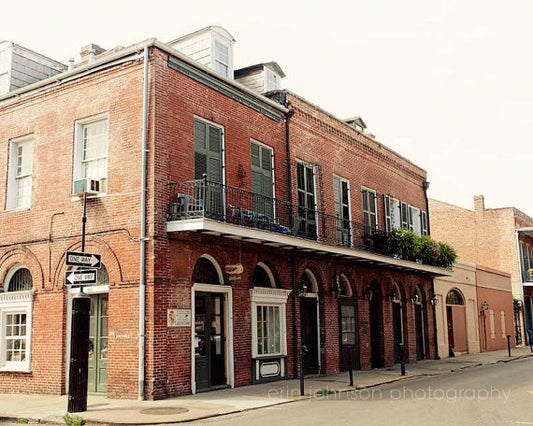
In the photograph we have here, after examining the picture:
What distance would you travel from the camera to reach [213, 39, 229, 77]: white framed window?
1698 centimetres

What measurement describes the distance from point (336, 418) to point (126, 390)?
478 centimetres

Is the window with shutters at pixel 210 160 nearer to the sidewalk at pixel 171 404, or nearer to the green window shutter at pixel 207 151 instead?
the green window shutter at pixel 207 151

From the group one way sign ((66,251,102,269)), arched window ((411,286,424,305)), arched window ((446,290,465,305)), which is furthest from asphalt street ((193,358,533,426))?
arched window ((446,290,465,305))

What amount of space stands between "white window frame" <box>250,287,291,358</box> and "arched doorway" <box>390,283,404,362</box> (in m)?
7.33

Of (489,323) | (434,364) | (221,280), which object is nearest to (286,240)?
(221,280)

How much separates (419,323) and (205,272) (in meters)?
13.5

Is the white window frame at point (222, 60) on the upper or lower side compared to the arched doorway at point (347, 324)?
upper

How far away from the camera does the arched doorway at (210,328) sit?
1394cm

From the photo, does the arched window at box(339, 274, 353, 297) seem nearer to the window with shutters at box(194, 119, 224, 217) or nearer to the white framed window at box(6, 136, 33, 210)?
the window with shutters at box(194, 119, 224, 217)

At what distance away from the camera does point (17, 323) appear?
49.8 ft

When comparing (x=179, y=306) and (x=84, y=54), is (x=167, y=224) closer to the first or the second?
(x=179, y=306)

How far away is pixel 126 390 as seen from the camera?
41.5ft

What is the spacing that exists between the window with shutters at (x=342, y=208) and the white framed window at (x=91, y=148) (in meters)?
7.91

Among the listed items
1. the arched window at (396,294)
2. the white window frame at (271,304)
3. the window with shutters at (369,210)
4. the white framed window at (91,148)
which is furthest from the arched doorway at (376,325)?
the white framed window at (91,148)
